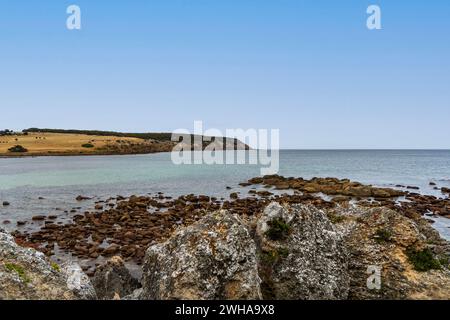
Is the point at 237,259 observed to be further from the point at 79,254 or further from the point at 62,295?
the point at 79,254

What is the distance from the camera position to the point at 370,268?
1031 centimetres

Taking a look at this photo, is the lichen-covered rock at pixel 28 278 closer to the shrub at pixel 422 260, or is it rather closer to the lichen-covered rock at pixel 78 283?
the lichen-covered rock at pixel 78 283

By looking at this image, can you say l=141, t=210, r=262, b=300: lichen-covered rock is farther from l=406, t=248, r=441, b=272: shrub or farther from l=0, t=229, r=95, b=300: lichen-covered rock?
l=406, t=248, r=441, b=272: shrub

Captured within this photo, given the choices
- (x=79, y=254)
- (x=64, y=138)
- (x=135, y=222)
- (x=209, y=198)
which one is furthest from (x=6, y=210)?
(x=64, y=138)

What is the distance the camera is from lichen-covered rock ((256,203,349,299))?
9.42 meters

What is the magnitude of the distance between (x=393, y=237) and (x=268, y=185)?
5060 centimetres

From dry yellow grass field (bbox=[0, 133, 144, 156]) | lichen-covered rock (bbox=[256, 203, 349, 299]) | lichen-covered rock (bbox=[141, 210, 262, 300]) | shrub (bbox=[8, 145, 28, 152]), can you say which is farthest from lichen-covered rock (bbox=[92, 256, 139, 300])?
shrub (bbox=[8, 145, 28, 152])

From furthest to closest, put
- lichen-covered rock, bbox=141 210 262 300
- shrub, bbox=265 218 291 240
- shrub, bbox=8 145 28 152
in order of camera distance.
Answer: shrub, bbox=8 145 28 152
shrub, bbox=265 218 291 240
lichen-covered rock, bbox=141 210 262 300

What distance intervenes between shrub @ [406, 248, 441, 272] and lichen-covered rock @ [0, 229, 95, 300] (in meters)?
9.02

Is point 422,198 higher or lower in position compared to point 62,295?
lower

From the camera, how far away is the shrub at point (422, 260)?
10.3 m

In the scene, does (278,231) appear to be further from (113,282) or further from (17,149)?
(17,149)

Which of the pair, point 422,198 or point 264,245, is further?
point 422,198

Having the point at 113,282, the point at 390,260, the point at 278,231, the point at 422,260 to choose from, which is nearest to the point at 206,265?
the point at 278,231
